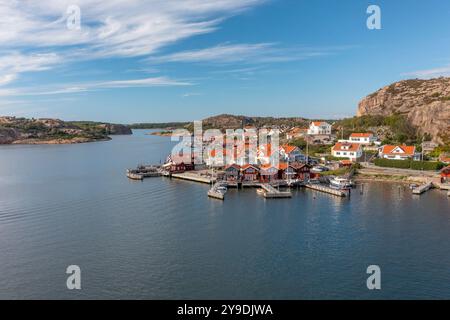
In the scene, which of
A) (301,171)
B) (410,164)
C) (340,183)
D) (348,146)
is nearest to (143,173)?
(301,171)

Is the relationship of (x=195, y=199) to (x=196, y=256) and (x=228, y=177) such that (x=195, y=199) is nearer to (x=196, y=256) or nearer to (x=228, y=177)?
(x=228, y=177)

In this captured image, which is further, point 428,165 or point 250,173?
point 428,165

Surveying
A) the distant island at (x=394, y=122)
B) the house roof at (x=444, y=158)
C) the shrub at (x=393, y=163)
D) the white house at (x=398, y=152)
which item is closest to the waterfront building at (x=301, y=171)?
the shrub at (x=393, y=163)

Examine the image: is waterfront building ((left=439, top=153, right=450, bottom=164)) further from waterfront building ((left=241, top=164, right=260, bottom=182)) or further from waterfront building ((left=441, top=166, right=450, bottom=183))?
waterfront building ((left=241, top=164, right=260, bottom=182))

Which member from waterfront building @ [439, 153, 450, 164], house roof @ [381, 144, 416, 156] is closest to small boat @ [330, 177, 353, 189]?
house roof @ [381, 144, 416, 156]

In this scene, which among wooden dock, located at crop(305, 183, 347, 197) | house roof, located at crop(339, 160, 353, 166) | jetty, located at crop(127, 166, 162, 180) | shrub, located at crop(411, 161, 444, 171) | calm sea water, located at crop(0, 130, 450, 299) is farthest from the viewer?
house roof, located at crop(339, 160, 353, 166)

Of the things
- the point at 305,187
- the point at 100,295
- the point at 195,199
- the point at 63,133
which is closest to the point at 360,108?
the point at 305,187

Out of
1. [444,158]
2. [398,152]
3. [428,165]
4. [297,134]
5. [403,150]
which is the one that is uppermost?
[297,134]

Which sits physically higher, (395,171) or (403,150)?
(403,150)

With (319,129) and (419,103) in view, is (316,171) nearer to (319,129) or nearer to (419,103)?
(319,129)
